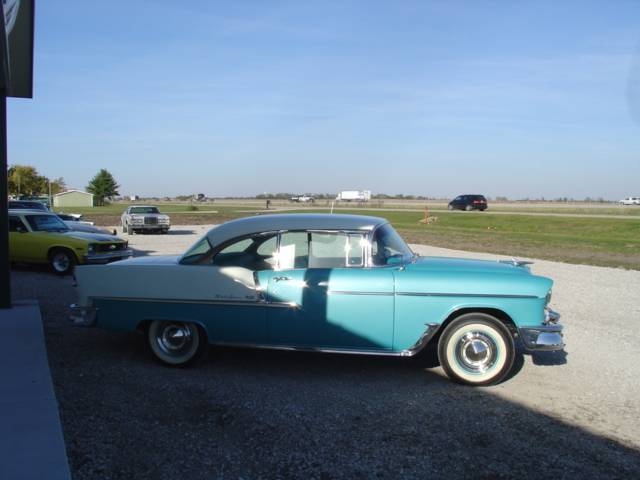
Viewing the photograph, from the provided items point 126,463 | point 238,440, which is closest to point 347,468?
point 238,440

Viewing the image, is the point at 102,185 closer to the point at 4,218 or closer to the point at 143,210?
the point at 143,210

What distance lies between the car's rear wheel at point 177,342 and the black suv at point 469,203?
4354 cm

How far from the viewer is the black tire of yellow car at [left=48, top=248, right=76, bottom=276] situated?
1240 cm

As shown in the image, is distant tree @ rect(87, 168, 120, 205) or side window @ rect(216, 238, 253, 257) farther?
distant tree @ rect(87, 168, 120, 205)

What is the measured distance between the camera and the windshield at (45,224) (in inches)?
512

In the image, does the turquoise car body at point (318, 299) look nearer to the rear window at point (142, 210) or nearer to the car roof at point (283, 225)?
the car roof at point (283, 225)

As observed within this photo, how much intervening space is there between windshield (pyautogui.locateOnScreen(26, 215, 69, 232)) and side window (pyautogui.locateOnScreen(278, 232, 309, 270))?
370 inches

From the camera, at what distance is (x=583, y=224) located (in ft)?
96.7

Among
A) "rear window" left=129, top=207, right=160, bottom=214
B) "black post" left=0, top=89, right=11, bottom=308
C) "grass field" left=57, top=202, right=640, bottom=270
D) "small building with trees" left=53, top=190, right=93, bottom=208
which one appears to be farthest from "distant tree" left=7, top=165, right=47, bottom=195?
"black post" left=0, top=89, right=11, bottom=308

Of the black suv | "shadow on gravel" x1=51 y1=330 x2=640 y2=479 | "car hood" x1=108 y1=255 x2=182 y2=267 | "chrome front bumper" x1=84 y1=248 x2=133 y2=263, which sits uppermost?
the black suv

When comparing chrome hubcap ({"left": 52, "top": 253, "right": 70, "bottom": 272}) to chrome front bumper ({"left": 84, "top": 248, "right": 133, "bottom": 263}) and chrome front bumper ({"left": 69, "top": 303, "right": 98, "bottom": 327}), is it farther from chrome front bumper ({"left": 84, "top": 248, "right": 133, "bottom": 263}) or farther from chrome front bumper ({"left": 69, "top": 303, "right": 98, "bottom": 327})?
chrome front bumper ({"left": 69, "top": 303, "right": 98, "bottom": 327})

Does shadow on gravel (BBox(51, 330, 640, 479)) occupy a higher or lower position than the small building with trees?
lower

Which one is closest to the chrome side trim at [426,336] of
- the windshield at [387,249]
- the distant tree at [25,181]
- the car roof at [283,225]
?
the windshield at [387,249]

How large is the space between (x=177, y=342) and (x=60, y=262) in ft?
26.3
